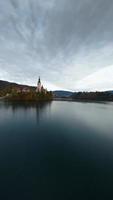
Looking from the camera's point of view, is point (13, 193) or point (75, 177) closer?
point (13, 193)

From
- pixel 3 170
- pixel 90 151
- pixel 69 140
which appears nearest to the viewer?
pixel 3 170

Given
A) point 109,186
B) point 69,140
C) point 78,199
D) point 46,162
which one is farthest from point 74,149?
point 78,199

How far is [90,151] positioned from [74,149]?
1557mm

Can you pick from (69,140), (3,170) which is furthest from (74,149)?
(3,170)

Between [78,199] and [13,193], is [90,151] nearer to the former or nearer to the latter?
[78,199]

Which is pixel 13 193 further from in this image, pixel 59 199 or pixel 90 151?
pixel 90 151

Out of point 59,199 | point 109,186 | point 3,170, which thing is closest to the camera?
point 59,199

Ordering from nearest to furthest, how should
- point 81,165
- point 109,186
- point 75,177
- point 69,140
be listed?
point 109,186, point 75,177, point 81,165, point 69,140

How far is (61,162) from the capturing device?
923 centimetres

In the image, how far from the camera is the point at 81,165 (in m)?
8.83

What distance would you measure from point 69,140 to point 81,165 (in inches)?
210

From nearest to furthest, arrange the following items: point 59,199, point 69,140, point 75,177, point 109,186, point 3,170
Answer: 1. point 59,199
2. point 109,186
3. point 75,177
4. point 3,170
5. point 69,140

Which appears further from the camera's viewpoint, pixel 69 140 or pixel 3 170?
pixel 69 140

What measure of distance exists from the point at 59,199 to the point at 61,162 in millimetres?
3331
